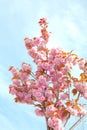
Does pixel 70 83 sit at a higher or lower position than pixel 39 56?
lower

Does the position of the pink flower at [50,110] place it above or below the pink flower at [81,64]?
below

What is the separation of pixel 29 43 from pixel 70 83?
1.57 m

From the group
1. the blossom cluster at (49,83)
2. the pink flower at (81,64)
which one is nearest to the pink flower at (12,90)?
the blossom cluster at (49,83)

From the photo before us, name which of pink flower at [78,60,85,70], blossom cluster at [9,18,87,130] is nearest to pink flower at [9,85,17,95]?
blossom cluster at [9,18,87,130]

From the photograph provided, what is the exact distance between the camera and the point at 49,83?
354 inches

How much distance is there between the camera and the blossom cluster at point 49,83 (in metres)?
8.33

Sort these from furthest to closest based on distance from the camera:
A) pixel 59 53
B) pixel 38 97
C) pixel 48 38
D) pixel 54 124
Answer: pixel 48 38 < pixel 59 53 < pixel 38 97 < pixel 54 124

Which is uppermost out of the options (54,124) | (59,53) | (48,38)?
(48,38)

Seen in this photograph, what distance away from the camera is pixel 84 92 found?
27.8 feet

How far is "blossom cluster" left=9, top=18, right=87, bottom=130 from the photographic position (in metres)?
8.33

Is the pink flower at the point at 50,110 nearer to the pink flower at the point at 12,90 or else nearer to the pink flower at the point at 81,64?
the pink flower at the point at 12,90

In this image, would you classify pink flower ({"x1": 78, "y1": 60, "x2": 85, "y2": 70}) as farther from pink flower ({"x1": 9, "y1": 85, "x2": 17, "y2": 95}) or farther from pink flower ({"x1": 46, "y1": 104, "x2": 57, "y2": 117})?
pink flower ({"x1": 9, "y1": 85, "x2": 17, "y2": 95})

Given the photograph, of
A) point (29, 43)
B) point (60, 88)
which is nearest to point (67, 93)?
point (60, 88)

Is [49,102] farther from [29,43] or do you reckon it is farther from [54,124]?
[29,43]
